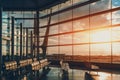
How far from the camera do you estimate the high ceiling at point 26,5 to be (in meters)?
32.1

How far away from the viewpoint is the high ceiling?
105 feet

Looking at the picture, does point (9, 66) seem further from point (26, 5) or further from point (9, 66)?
point (26, 5)

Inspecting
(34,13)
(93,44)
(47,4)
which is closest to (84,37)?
(93,44)

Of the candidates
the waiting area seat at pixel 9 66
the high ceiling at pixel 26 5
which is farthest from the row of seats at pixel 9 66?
the high ceiling at pixel 26 5

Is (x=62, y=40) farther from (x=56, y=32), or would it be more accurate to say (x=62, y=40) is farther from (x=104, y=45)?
(x=104, y=45)

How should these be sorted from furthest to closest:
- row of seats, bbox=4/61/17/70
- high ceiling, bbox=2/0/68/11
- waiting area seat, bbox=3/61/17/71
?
high ceiling, bbox=2/0/68/11 < row of seats, bbox=4/61/17/70 < waiting area seat, bbox=3/61/17/71

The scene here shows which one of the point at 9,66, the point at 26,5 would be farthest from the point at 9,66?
the point at 26,5

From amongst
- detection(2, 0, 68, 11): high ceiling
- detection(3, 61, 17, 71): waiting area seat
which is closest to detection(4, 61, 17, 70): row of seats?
detection(3, 61, 17, 71): waiting area seat

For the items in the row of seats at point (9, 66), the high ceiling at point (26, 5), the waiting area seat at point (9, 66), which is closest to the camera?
the waiting area seat at point (9, 66)

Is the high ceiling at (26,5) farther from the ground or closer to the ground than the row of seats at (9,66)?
farther from the ground

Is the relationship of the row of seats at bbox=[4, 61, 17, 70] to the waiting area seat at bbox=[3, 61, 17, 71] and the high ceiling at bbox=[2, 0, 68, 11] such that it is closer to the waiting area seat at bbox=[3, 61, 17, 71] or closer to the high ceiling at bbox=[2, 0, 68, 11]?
the waiting area seat at bbox=[3, 61, 17, 71]

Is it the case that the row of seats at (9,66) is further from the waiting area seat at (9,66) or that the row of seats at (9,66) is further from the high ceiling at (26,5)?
the high ceiling at (26,5)

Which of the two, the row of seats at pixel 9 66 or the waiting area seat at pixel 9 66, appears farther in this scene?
the row of seats at pixel 9 66

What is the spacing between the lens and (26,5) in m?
33.4
